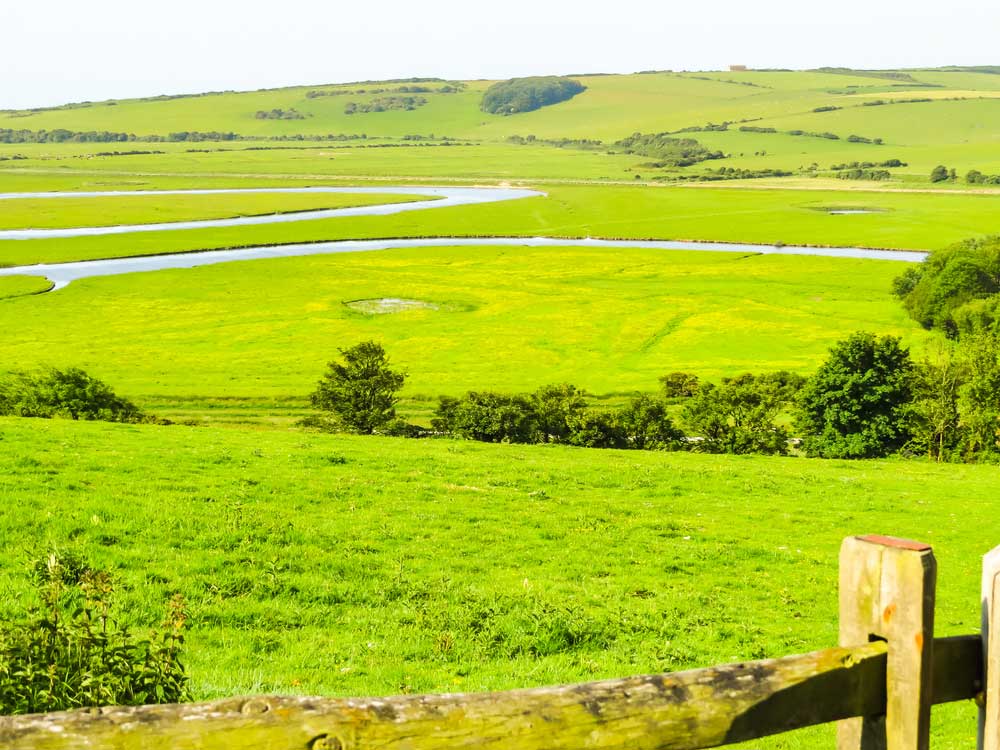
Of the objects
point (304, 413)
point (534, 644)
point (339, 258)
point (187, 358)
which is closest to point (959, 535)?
point (534, 644)

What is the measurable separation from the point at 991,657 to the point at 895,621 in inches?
17.3

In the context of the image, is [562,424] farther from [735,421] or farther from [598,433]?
[735,421]

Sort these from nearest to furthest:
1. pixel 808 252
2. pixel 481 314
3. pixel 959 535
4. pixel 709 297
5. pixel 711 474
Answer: pixel 959 535
pixel 711 474
pixel 481 314
pixel 709 297
pixel 808 252

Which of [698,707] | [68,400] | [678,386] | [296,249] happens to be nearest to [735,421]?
[678,386]

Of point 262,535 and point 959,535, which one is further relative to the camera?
point 959,535

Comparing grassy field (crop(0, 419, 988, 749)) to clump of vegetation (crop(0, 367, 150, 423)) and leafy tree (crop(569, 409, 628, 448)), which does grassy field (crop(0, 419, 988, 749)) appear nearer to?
clump of vegetation (crop(0, 367, 150, 423))

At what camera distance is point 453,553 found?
16000mm

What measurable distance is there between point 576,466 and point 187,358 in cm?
7159

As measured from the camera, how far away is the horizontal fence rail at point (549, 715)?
3635 mm

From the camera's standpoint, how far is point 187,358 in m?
90.7

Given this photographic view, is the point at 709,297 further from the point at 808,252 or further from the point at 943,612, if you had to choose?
the point at 943,612

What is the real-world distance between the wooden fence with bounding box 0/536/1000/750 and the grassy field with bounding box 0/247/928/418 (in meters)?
70.9

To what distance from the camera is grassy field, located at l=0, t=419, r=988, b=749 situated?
1120 cm

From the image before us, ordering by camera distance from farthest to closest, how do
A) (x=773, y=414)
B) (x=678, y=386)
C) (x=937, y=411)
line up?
(x=678, y=386) < (x=773, y=414) < (x=937, y=411)
